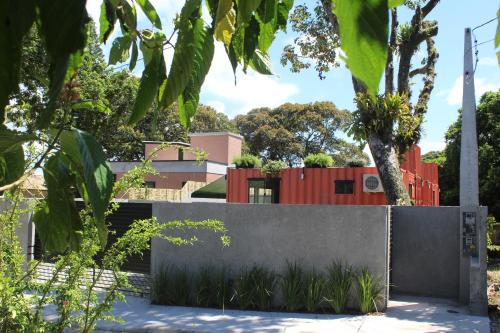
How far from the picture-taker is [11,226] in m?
4.45

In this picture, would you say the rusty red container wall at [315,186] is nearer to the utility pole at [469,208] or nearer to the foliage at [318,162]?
the foliage at [318,162]

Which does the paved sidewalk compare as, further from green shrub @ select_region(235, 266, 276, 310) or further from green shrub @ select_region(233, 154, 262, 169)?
green shrub @ select_region(233, 154, 262, 169)

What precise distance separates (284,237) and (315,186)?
457 centimetres

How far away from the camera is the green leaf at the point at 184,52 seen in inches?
33.1

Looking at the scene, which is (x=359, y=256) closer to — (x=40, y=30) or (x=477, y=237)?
(x=477, y=237)

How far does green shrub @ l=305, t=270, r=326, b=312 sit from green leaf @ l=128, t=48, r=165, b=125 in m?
7.33

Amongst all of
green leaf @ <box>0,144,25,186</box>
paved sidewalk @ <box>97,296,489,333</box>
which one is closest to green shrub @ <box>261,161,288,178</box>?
paved sidewalk @ <box>97,296,489,333</box>

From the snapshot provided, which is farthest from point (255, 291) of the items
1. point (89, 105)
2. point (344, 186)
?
point (89, 105)

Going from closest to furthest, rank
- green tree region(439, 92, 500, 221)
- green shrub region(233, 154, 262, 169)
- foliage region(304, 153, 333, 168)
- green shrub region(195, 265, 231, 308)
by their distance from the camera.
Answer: green shrub region(195, 265, 231, 308), foliage region(304, 153, 333, 168), green shrub region(233, 154, 262, 169), green tree region(439, 92, 500, 221)

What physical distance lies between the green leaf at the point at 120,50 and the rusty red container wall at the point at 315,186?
1174 centimetres

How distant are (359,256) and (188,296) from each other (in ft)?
9.73

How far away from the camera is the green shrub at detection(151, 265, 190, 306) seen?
A: 8.56 m

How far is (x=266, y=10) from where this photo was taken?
0.91m

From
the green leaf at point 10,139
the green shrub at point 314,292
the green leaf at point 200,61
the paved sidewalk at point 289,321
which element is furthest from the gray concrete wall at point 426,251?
the green leaf at point 10,139
